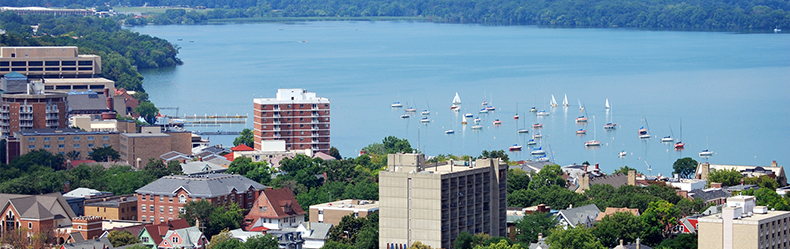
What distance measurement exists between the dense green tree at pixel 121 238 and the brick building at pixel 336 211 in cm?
753

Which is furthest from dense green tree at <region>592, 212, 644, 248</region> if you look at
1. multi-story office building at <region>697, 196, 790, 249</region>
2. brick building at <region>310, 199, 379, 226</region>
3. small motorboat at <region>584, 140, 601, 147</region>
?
small motorboat at <region>584, 140, 601, 147</region>

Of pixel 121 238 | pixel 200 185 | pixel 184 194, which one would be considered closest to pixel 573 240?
pixel 121 238

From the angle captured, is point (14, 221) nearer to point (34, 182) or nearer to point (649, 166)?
point (34, 182)

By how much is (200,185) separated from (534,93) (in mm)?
81845

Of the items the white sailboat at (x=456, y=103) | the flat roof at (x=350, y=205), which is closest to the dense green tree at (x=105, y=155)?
the flat roof at (x=350, y=205)

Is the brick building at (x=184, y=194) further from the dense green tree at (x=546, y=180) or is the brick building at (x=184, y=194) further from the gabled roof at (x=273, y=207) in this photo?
the dense green tree at (x=546, y=180)

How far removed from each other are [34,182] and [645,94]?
8342cm

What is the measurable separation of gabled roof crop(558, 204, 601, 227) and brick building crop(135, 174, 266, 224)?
42.3 ft

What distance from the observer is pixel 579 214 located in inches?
2084

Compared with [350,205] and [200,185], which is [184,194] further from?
[350,205]

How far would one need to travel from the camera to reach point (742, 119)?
114625 mm

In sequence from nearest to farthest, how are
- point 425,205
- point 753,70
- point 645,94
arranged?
point 425,205
point 645,94
point 753,70

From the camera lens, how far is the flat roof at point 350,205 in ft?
173

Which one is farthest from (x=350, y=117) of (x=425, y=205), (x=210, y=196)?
(x=425, y=205)
